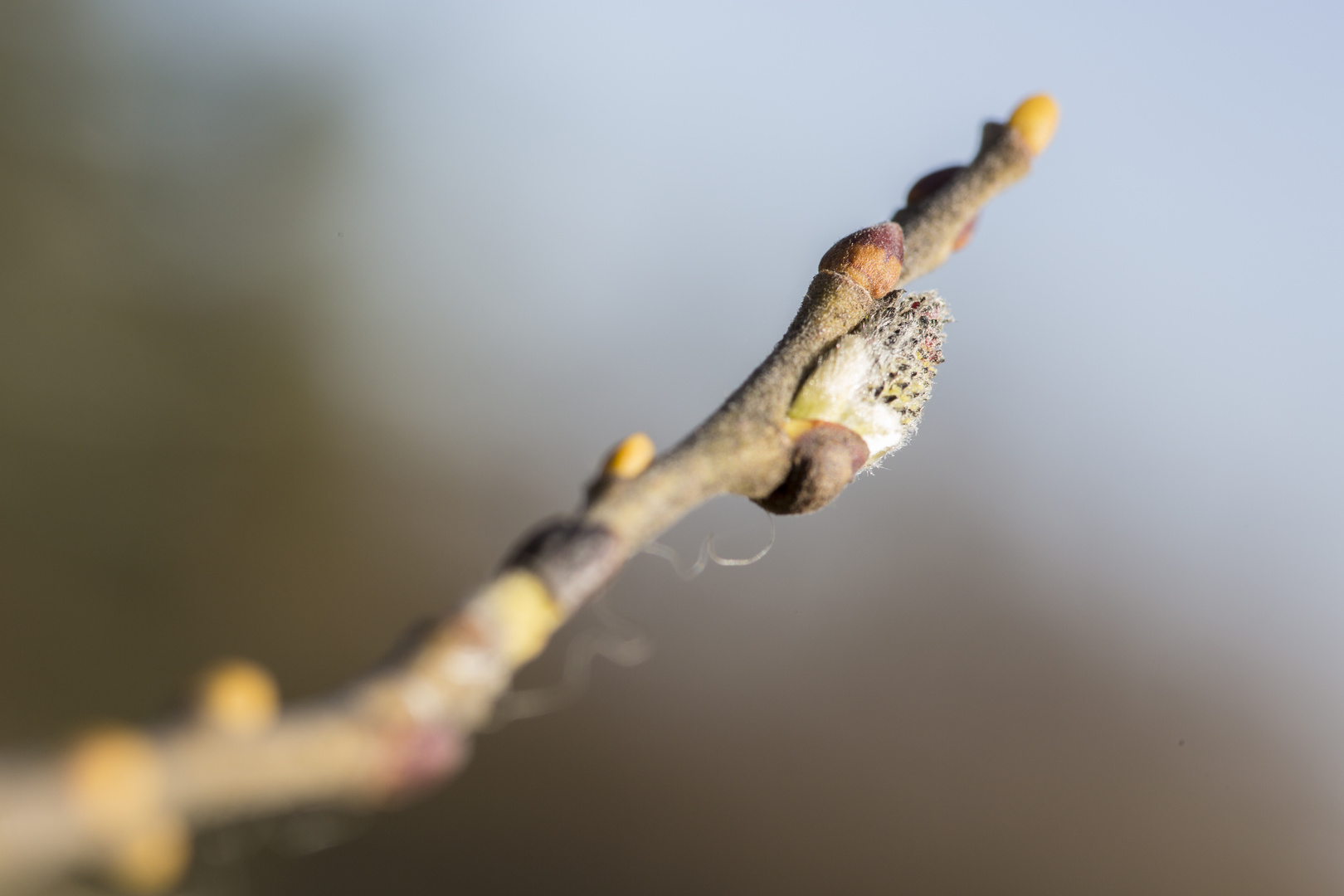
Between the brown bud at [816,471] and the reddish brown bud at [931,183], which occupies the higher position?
the reddish brown bud at [931,183]

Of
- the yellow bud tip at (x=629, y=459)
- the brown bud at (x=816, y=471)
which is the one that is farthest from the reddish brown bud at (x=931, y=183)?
the yellow bud tip at (x=629, y=459)

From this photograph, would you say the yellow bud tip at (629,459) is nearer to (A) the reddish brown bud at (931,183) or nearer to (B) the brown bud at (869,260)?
(B) the brown bud at (869,260)

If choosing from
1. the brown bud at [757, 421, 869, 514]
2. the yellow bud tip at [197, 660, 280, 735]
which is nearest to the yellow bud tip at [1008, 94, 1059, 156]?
the brown bud at [757, 421, 869, 514]

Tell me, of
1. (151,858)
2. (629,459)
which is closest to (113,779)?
(151,858)

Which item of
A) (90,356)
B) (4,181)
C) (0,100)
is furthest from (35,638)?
(0,100)

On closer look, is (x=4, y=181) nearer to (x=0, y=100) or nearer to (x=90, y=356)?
(x=0, y=100)

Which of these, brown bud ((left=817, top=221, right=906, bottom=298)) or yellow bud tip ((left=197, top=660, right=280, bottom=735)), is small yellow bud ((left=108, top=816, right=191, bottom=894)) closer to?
yellow bud tip ((left=197, top=660, right=280, bottom=735))

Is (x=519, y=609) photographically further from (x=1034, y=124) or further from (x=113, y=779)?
(x=1034, y=124)
